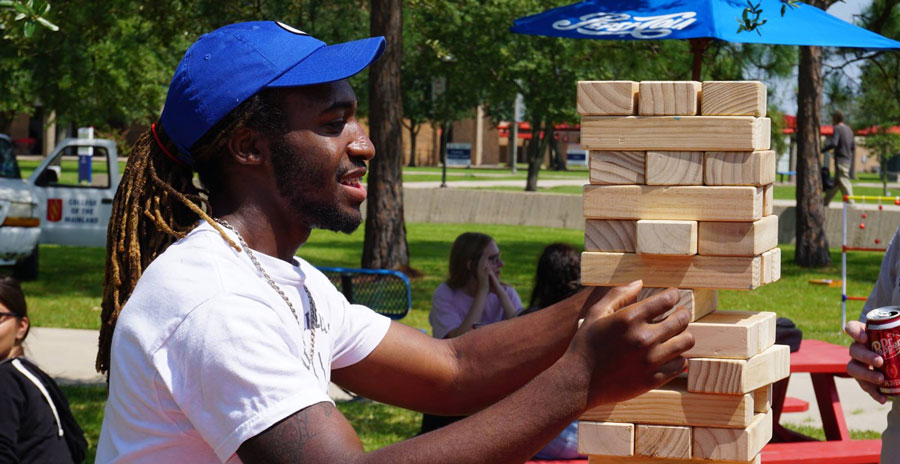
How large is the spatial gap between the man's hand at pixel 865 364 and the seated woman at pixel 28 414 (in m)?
2.72

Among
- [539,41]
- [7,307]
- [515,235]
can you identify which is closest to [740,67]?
[515,235]

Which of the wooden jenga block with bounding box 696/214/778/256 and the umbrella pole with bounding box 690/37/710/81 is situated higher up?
the umbrella pole with bounding box 690/37/710/81

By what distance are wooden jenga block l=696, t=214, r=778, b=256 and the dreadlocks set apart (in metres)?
0.97

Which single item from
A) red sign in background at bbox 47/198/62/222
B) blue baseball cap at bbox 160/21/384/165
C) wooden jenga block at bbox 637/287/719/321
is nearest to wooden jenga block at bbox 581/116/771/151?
wooden jenga block at bbox 637/287/719/321

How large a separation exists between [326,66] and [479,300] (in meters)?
4.38

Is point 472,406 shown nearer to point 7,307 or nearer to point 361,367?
point 361,367

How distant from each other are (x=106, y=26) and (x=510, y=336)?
10.7 m

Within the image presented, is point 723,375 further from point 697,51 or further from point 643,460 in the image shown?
point 697,51

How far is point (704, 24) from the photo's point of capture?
5699mm

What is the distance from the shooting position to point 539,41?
33656mm

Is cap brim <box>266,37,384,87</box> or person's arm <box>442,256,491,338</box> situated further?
person's arm <box>442,256,491,338</box>

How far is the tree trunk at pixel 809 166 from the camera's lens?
15.8m

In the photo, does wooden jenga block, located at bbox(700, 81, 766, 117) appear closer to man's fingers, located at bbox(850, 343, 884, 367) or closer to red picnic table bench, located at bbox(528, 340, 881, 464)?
man's fingers, located at bbox(850, 343, 884, 367)

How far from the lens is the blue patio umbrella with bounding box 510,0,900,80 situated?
573 centimetres
